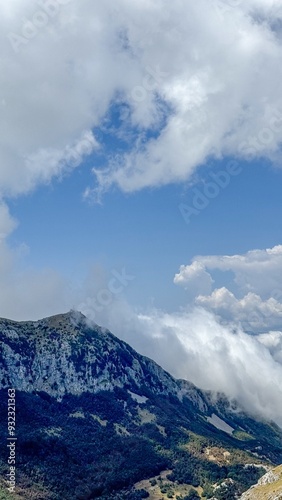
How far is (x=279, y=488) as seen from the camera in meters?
198

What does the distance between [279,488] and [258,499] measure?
10.2m

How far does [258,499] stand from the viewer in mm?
199500
